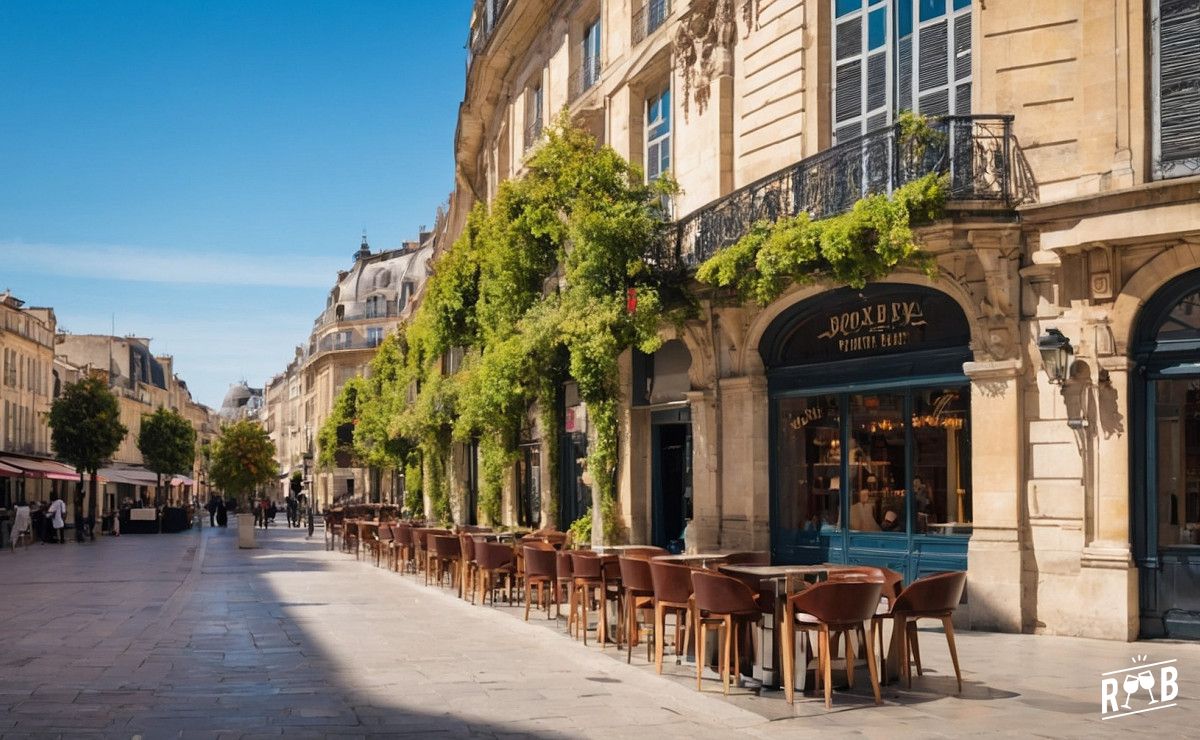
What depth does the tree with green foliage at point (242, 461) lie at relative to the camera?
5947 cm

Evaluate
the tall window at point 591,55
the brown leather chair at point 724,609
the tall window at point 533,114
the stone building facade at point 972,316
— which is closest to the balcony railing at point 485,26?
the tall window at point 533,114

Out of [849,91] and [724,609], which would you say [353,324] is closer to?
[849,91]

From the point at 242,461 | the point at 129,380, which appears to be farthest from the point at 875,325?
the point at 129,380

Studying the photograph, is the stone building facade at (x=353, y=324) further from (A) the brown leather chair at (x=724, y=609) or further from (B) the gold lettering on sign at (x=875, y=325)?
(A) the brown leather chair at (x=724, y=609)

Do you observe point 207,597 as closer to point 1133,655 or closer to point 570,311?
point 570,311

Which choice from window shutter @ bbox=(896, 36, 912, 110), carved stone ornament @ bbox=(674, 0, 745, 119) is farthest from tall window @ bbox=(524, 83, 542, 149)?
window shutter @ bbox=(896, 36, 912, 110)

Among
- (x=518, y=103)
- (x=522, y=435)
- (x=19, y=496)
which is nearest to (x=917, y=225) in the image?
(x=522, y=435)

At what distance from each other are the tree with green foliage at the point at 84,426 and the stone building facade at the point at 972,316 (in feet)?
98.3

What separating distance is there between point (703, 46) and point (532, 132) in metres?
10.7

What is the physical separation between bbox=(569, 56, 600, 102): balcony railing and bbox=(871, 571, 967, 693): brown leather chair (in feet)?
53.0

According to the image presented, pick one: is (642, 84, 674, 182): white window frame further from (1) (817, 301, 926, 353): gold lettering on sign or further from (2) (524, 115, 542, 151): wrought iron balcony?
(2) (524, 115, 542, 151): wrought iron balcony

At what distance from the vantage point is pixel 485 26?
3338cm

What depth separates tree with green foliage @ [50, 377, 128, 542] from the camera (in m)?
44.2

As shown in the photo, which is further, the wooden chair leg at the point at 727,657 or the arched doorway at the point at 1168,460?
the arched doorway at the point at 1168,460
